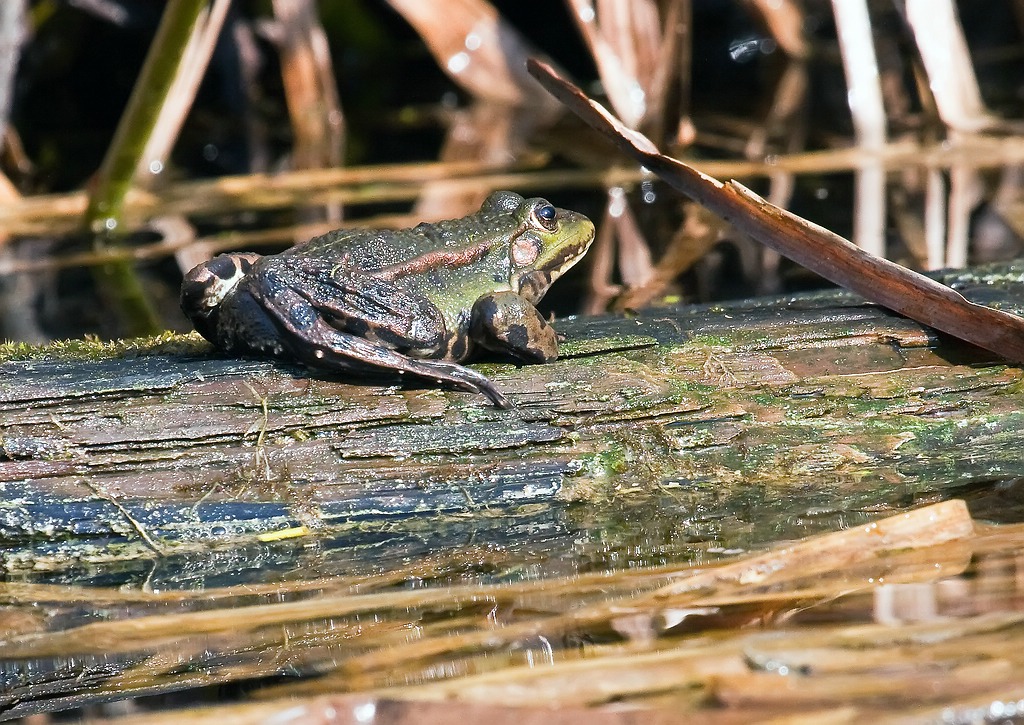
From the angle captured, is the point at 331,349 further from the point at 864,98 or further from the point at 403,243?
the point at 864,98

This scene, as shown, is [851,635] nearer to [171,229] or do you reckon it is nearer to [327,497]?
[327,497]

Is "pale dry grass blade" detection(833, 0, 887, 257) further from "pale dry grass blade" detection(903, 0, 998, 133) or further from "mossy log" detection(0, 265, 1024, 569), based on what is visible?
"mossy log" detection(0, 265, 1024, 569)

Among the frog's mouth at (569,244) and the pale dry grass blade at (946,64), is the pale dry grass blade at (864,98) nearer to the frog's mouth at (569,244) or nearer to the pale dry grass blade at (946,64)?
the pale dry grass blade at (946,64)

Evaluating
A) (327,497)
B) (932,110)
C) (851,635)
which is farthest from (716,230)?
(851,635)

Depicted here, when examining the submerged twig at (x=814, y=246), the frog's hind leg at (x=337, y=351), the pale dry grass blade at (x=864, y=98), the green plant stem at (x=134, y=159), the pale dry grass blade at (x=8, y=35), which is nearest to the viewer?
the frog's hind leg at (x=337, y=351)

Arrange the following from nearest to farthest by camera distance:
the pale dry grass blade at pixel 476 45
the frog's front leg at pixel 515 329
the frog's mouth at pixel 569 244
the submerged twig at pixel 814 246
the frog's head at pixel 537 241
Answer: the frog's front leg at pixel 515 329 < the submerged twig at pixel 814 246 < the frog's head at pixel 537 241 < the frog's mouth at pixel 569 244 < the pale dry grass blade at pixel 476 45

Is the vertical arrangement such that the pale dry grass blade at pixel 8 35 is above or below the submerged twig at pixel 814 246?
above

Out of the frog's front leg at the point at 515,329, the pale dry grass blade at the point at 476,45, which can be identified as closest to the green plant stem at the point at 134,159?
the frog's front leg at the point at 515,329

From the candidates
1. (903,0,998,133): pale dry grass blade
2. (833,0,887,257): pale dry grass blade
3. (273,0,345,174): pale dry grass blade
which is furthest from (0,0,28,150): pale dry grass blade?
(903,0,998,133): pale dry grass blade
